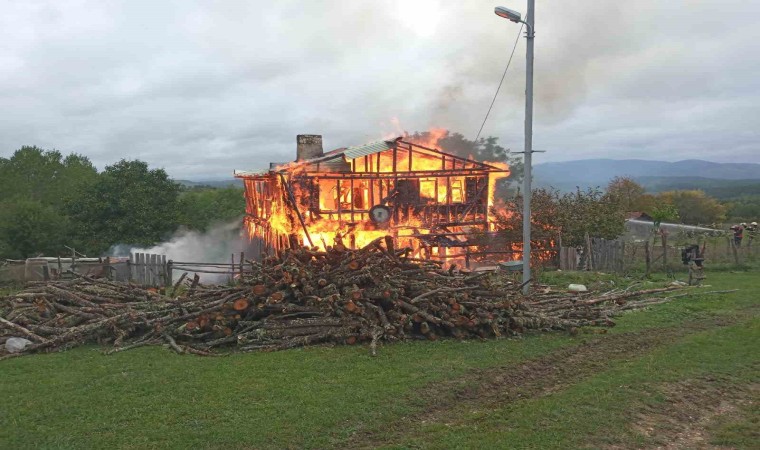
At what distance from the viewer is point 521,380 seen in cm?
902

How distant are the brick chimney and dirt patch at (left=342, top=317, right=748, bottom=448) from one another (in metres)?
19.9

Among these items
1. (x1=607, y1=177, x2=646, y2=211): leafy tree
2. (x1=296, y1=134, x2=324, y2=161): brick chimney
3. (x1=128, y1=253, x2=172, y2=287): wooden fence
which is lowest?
(x1=128, y1=253, x2=172, y2=287): wooden fence

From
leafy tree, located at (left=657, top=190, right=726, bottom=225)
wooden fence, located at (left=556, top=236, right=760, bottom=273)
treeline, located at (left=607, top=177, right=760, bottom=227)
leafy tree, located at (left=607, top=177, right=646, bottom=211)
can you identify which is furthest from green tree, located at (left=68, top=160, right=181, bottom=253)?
leafy tree, located at (left=657, top=190, right=726, bottom=225)

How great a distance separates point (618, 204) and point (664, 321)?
14383 millimetres

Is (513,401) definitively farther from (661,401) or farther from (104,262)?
(104,262)

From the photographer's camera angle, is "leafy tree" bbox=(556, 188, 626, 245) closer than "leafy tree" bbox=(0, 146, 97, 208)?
Yes

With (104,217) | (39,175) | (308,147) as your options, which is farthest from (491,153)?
(39,175)

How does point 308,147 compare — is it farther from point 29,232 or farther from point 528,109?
point 29,232

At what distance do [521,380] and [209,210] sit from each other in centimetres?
4132

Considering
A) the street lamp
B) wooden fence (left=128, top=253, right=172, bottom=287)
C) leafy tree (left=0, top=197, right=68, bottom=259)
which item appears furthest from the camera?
leafy tree (left=0, top=197, right=68, bottom=259)

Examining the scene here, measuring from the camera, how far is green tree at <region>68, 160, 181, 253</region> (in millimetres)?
36594

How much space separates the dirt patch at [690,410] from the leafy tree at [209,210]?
35.8m

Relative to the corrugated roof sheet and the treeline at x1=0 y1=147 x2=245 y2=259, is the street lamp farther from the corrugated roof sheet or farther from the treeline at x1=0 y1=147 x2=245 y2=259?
the treeline at x1=0 y1=147 x2=245 y2=259

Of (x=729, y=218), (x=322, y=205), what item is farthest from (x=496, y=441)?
(x=729, y=218)
